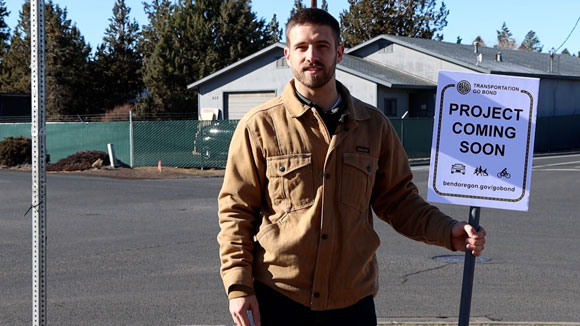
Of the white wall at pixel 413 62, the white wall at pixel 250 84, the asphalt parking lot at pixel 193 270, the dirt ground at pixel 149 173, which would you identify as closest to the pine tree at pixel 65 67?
the white wall at pixel 250 84

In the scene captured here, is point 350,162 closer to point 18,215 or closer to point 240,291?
point 240,291

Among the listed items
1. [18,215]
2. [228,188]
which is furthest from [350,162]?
[18,215]

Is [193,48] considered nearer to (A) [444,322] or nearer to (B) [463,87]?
(A) [444,322]

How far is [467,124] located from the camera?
3568 millimetres

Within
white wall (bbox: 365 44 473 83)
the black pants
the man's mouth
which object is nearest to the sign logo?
the man's mouth

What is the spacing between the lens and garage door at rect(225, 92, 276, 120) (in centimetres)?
4112

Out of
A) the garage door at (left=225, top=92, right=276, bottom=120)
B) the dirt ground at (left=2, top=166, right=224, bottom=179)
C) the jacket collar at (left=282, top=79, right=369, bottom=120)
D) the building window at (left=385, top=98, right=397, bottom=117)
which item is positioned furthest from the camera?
the garage door at (left=225, top=92, right=276, bottom=120)

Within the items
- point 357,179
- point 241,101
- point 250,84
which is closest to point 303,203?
point 357,179

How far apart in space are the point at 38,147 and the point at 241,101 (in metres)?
37.7

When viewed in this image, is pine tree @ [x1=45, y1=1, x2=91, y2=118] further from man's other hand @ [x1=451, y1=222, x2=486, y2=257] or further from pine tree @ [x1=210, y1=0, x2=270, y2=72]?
man's other hand @ [x1=451, y1=222, x2=486, y2=257]

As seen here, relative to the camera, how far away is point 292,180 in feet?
10.5

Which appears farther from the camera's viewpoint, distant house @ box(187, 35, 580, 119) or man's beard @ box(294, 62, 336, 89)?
distant house @ box(187, 35, 580, 119)

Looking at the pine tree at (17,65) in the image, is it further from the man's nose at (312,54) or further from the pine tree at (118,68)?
the man's nose at (312,54)

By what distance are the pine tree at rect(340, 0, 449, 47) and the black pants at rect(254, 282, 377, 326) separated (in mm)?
60420
